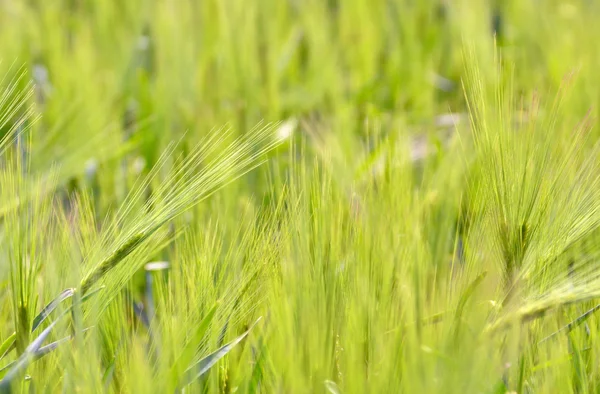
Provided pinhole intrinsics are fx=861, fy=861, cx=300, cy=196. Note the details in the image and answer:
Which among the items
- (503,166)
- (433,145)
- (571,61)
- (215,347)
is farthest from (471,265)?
(571,61)

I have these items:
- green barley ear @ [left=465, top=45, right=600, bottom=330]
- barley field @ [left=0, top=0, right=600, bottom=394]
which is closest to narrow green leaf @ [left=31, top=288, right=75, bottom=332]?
barley field @ [left=0, top=0, right=600, bottom=394]

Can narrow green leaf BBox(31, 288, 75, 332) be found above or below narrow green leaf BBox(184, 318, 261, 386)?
above

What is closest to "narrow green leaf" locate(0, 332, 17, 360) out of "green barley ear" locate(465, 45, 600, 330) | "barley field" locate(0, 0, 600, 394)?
"barley field" locate(0, 0, 600, 394)

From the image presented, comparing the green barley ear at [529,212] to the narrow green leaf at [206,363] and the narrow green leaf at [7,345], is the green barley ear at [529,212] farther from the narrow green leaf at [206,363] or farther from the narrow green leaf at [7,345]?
the narrow green leaf at [7,345]

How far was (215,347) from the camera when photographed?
1.91ft

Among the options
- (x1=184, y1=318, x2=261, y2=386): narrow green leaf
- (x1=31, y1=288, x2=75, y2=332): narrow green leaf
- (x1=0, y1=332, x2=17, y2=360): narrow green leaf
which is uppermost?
(x1=31, y1=288, x2=75, y2=332): narrow green leaf

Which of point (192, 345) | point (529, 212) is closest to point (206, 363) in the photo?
point (192, 345)

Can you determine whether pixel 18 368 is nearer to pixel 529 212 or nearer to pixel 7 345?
pixel 7 345

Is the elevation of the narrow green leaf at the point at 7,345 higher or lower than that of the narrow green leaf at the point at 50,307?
lower

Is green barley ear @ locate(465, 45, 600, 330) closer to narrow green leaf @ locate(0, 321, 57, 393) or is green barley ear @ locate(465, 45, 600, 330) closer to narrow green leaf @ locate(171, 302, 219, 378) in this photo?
narrow green leaf @ locate(171, 302, 219, 378)

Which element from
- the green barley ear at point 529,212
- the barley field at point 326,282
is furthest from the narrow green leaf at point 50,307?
the green barley ear at point 529,212

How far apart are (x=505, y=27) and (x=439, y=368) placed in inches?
54.0

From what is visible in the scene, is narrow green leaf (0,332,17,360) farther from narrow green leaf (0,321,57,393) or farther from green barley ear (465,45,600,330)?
green barley ear (465,45,600,330)

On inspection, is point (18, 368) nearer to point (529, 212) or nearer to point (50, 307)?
point (50, 307)
